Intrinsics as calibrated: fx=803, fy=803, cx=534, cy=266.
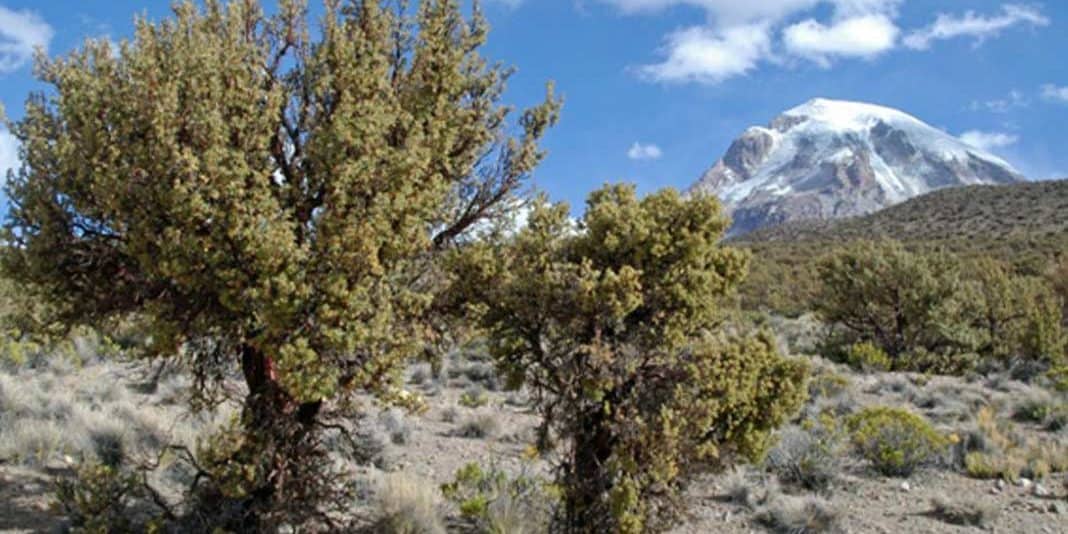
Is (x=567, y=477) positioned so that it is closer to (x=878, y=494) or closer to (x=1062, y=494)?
(x=878, y=494)

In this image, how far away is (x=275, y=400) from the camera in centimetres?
813

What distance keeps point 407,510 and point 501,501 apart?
1102 mm

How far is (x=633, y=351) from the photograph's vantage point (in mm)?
7332

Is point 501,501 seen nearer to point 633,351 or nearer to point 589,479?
point 589,479

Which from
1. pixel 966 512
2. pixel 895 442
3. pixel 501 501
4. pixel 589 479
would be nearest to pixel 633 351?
pixel 589 479

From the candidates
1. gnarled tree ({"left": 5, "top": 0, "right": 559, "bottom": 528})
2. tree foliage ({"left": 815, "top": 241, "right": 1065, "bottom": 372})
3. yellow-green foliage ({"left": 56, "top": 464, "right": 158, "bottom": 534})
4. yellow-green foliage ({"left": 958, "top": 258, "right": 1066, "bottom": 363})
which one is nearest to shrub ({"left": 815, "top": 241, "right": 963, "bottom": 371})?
tree foliage ({"left": 815, "top": 241, "right": 1065, "bottom": 372})

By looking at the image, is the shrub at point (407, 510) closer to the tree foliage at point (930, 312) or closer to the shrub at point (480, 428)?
the shrub at point (480, 428)

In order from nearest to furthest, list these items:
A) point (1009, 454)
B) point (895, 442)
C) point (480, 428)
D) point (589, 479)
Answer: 1. point (589, 479)
2. point (895, 442)
3. point (1009, 454)
4. point (480, 428)

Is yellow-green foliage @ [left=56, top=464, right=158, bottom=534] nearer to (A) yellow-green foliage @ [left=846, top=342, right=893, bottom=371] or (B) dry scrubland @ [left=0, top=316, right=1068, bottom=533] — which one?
(B) dry scrubland @ [left=0, top=316, right=1068, bottom=533]

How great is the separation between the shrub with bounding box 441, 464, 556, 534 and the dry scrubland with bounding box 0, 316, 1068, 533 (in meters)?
0.03

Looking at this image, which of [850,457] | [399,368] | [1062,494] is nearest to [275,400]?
[399,368]

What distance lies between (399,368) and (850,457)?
8.87 metres

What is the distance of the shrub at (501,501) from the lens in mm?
9148

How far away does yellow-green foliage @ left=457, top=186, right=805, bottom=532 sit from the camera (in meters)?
7.10
